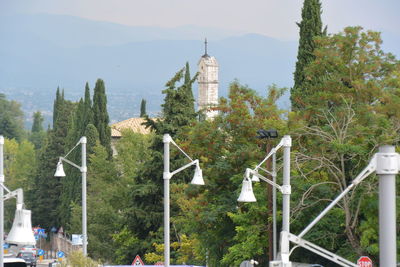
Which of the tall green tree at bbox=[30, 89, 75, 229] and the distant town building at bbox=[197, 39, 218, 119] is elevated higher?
the distant town building at bbox=[197, 39, 218, 119]

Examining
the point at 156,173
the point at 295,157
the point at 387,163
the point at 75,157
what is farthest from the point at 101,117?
the point at 387,163

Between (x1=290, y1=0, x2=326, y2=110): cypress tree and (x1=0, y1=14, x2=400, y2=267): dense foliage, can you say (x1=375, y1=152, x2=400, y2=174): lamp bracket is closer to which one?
(x1=0, y1=14, x2=400, y2=267): dense foliage

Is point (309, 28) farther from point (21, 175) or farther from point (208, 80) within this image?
point (208, 80)

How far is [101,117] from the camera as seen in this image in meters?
86.9

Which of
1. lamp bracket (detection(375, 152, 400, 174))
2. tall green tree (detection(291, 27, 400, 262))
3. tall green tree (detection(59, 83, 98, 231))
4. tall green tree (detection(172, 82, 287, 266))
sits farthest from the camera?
tall green tree (detection(59, 83, 98, 231))

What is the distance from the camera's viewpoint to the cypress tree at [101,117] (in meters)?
85.0

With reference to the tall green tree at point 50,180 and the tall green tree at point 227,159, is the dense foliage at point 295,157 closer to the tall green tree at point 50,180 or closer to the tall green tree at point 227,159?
the tall green tree at point 227,159

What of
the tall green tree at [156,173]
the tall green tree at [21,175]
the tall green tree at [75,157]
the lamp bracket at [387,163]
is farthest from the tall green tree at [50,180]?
the lamp bracket at [387,163]

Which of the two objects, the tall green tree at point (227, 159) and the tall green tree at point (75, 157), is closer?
the tall green tree at point (227, 159)

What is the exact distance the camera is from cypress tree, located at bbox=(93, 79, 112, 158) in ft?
279

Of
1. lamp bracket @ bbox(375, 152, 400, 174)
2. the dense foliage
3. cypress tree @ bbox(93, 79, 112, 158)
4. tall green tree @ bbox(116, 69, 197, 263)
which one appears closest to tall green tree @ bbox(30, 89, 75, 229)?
cypress tree @ bbox(93, 79, 112, 158)

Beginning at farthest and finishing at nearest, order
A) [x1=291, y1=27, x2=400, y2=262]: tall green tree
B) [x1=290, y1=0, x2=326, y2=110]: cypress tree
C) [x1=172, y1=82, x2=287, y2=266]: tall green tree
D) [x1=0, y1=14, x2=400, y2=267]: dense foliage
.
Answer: [x1=290, y1=0, x2=326, y2=110]: cypress tree, [x1=172, y1=82, x2=287, y2=266]: tall green tree, [x1=0, y1=14, x2=400, y2=267]: dense foliage, [x1=291, y1=27, x2=400, y2=262]: tall green tree

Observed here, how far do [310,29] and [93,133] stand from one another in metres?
33.5

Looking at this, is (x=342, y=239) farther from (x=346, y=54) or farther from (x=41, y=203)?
Answer: (x=41, y=203)
